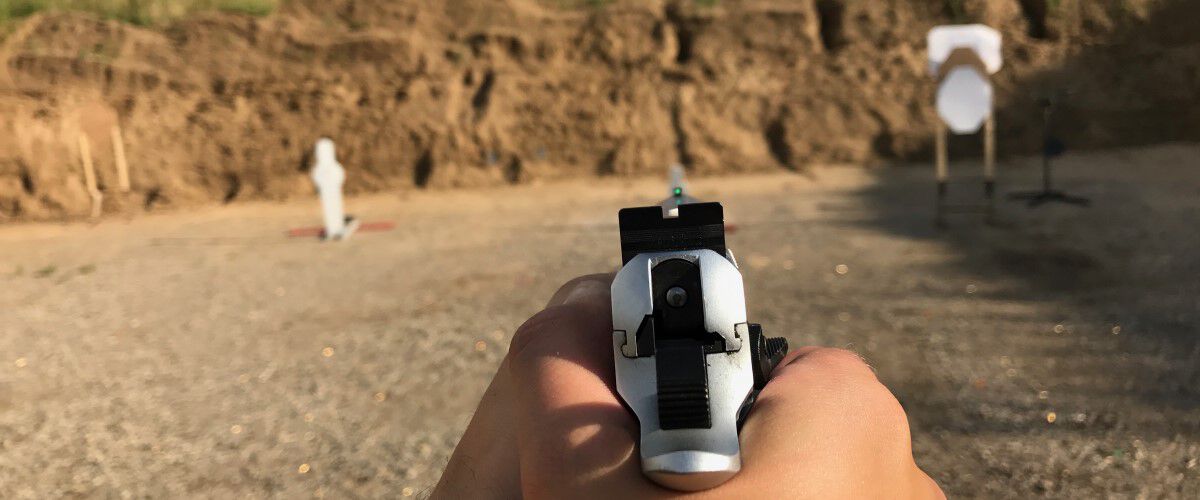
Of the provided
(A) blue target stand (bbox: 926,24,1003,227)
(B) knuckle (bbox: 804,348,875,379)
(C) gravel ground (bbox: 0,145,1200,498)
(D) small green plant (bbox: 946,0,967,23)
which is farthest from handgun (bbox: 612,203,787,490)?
(D) small green plant (bbox: 946,0,967,23)

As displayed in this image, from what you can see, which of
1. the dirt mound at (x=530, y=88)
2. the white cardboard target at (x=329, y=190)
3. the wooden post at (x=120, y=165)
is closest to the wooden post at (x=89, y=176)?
the dirt mound at (x=530, y=88)

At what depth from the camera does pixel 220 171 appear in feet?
34.3

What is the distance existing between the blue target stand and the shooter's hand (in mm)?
6527

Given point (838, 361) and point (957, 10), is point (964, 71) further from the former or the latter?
point (838, 361)

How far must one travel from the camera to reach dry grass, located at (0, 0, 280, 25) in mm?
10828

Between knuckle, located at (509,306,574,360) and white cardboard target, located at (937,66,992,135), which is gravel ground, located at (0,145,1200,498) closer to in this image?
white cardboard target, located at (937,66,992,135)

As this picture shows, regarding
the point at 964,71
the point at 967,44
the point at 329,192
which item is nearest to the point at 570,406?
the point at 329,192

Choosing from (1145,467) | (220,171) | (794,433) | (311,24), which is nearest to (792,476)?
(794,433)

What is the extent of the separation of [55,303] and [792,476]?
6120mm

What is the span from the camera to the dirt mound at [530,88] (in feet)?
33.7

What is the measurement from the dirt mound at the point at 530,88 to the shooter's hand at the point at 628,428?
9.62 metres

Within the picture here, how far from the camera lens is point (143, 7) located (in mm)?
11047

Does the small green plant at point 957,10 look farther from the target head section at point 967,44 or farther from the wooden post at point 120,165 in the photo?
the wooden post at point 120,165

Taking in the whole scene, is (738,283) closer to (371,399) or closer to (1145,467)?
(1145,467)
